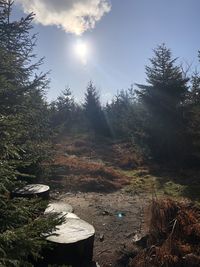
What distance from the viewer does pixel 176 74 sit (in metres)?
18.6

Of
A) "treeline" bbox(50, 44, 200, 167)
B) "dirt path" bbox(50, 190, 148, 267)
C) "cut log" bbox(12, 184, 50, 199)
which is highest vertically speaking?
"treeline" bbox(50, 44, 200, 167)

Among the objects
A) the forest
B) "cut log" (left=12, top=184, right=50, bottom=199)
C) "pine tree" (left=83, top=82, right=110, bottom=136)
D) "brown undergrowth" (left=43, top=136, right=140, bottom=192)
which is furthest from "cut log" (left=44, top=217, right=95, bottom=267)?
"pine tree" (left=83, top=82, right=110, bottom=136)

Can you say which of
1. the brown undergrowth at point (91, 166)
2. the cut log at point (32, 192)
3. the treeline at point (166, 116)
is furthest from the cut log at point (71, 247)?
the treeline at point (166, 116)

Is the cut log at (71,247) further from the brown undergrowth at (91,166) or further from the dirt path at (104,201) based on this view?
the brown undergrowth at (91,166)

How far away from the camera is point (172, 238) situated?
21.3 feet

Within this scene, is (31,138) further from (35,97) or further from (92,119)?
(92,119)

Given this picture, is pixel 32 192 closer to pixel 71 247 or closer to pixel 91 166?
pixel 71 247

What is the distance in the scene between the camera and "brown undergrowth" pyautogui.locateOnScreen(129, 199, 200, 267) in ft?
19.0

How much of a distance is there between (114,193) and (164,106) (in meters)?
7.07

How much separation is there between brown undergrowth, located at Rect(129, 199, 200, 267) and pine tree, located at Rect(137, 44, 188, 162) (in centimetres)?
→ 1034

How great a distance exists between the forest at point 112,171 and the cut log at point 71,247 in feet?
1.15

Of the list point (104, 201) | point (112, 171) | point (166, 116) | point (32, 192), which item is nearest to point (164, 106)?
point (166, 116)

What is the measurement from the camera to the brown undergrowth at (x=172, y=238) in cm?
580

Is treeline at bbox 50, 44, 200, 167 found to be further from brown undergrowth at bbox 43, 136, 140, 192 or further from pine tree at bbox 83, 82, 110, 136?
pine tree at bbox 83, 82, 110, 136
